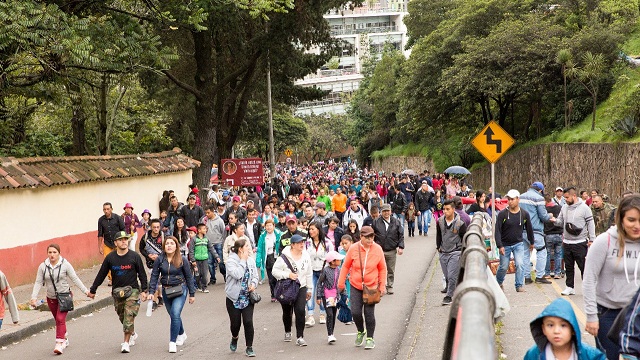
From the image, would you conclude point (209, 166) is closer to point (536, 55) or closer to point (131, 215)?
point (131, 215)

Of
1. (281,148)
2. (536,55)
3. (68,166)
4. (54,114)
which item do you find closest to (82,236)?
(68,166)

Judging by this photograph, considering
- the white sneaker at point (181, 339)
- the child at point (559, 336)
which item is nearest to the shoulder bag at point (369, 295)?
the white sneaker at point (181, 339)

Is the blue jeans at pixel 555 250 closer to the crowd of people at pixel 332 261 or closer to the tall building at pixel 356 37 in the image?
the crowd of people at pixel 332 261

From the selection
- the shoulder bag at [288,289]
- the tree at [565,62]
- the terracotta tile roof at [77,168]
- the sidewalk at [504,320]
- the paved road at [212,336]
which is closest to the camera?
the sidewalk at [504,320]

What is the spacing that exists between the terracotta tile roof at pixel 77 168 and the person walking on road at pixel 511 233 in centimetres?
918

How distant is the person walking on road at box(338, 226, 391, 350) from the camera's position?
10461mm

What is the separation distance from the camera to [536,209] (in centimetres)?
1437

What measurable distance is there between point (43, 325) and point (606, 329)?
9.53 metres

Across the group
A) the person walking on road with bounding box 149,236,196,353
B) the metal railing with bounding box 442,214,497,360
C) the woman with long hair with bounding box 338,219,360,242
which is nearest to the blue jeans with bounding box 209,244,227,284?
the woman with long hair with bounding box 338,219,360,242

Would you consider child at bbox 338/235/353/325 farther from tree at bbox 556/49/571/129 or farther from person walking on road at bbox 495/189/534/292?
tree at bbox 556/49/571/129

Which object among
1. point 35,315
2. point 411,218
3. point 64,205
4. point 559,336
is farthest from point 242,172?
point 559,336

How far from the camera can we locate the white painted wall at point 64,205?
656 inches

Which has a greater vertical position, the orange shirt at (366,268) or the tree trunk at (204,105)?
the tree trunk at (204,105)

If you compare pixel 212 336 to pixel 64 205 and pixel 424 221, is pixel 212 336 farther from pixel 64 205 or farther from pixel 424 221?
pixel 424 221
